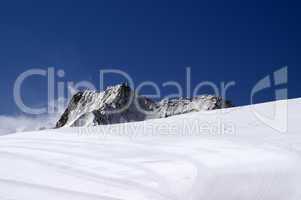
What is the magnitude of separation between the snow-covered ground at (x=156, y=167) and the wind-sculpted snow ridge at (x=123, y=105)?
85.2 metres

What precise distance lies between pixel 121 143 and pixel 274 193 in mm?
1452

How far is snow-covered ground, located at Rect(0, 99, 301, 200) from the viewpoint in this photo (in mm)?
1917

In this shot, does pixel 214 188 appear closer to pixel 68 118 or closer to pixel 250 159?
pixel 250 159

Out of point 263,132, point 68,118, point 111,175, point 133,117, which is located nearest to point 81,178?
point 111,175

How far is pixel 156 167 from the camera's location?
2314 mm

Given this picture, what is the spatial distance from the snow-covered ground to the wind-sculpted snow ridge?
85173 millimetres

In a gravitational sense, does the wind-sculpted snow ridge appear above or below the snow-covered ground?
below

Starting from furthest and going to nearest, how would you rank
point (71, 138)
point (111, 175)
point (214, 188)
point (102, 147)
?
point (71, 138) < point (102, 147) < point (111, 175) < point (214, 188)

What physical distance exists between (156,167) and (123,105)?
97045 millimetres

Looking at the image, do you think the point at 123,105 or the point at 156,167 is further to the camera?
the point at 123,105

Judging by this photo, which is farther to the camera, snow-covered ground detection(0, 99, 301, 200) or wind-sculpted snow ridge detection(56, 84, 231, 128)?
wind-sculpted snow ridge detection(56, 84, 231, 128)

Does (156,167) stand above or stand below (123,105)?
above

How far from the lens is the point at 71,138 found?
351 cm

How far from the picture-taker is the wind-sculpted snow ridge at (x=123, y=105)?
319 ft
